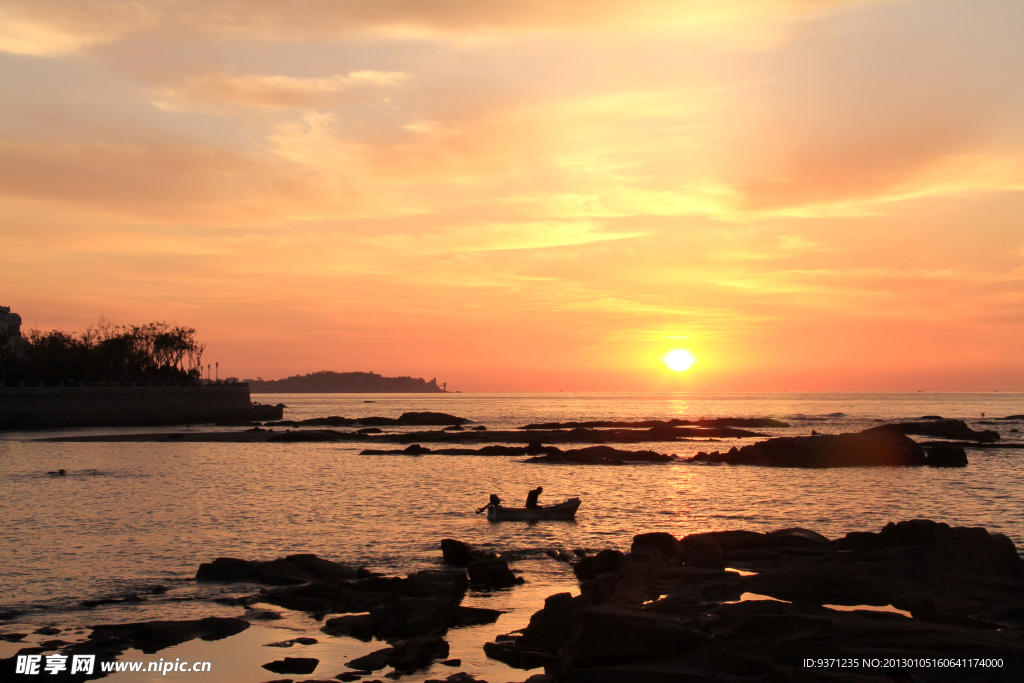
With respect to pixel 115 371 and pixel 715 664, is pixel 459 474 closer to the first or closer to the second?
pixel 715 664

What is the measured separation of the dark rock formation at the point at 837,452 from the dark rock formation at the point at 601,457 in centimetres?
408

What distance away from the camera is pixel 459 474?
59875mm

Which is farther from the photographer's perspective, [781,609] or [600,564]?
[600,564]

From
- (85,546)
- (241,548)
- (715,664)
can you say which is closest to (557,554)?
(241,548)

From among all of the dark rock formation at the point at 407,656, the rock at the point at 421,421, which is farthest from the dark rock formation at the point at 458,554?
the rock at the point at 421,421

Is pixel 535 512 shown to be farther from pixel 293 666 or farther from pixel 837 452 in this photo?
pixel 837 452

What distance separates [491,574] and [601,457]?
49.0 m

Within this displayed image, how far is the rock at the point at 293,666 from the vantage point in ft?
50.0

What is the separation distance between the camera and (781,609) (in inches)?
676

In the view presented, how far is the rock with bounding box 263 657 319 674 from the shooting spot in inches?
599

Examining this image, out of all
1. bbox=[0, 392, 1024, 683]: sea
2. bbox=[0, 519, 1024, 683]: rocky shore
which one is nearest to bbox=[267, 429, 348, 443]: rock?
bbox=[0, 392, 1024, 683]: sea

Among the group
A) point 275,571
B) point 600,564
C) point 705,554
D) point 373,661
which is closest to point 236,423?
point 275,571

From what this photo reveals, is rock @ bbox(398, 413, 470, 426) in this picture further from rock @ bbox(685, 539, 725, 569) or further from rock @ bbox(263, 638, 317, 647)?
rock @ bbox(263, 638, 317, 647)

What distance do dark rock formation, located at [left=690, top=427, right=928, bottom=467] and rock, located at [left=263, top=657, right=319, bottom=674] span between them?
57.8 metres
